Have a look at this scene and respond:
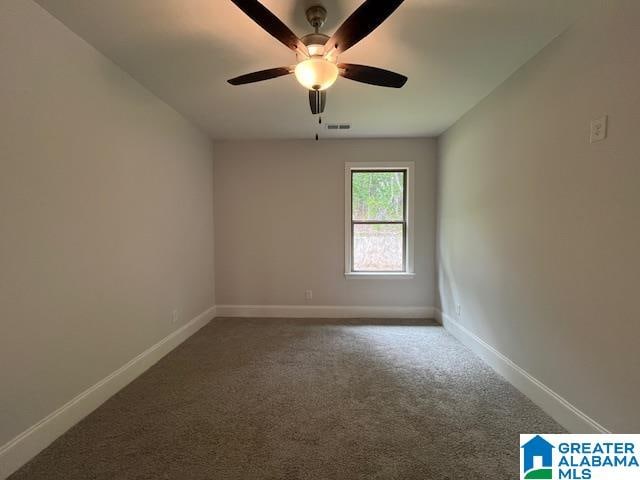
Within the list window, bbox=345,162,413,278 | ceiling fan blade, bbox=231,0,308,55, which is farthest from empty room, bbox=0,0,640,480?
window, bbox=345,162,413,278

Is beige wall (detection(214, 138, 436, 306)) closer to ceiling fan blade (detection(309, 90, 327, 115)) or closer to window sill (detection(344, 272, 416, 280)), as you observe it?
window sill (detection(344, 272, 416, 280))

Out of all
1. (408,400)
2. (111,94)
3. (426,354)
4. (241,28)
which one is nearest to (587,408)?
(408,400)

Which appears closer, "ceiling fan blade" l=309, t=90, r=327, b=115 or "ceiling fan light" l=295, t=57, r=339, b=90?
"ceiling fan light" l=295, t=57, r=339, b=90

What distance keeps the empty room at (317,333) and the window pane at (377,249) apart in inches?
35.0

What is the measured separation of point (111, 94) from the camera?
2.17 metres

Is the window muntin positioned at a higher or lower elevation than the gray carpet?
higher

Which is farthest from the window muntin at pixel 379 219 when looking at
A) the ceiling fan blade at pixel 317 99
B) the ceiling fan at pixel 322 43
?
the ceiling fan at pixel 322 43

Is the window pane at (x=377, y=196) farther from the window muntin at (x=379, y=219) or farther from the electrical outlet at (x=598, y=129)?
the electrical outlet at (x=598, y=129)

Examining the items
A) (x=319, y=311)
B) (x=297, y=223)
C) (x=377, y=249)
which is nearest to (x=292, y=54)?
(x=297, y=223)

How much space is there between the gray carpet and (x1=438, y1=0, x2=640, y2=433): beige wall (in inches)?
17.5

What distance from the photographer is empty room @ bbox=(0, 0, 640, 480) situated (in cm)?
150

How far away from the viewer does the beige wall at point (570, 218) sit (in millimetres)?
1459

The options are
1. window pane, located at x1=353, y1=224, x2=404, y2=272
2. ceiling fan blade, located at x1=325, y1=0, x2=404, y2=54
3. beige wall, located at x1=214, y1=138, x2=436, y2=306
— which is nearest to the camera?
ceiling fan blade, located at x1=325, y1=0, x2=404, y2=54

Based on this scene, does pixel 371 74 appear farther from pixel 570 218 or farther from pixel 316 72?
pixel 570 218
